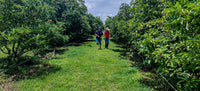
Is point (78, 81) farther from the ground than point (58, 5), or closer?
closer

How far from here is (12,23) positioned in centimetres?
501

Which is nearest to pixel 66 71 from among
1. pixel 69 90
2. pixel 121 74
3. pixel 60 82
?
pixel 60 82

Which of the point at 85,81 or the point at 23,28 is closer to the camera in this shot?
the point at 85,81

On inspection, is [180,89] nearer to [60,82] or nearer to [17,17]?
[60,82]

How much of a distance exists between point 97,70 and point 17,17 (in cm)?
391

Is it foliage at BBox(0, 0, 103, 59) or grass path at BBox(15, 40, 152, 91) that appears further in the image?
foliage at BBox(0, 0, 103, 59)

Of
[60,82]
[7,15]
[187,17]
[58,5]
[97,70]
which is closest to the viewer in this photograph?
[187,17]

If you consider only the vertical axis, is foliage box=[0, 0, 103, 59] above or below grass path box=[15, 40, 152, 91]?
above

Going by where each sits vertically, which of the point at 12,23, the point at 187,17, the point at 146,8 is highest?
the point at 146,8

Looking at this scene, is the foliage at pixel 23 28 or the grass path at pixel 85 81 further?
the foliage at pixel 23 28

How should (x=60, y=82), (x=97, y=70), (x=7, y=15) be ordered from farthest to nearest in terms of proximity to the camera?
1. (x=97, y=70)
2. (x=7, y=15)
3. (x=60, y=82)

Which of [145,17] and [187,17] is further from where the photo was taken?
[145,17]

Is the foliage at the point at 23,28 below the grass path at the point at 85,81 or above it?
above

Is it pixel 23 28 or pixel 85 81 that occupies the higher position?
pixel 23 28
